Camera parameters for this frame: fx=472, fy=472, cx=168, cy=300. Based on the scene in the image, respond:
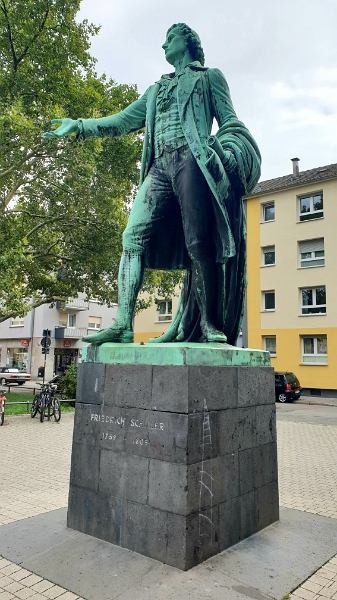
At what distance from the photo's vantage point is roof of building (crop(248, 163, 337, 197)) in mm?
28266

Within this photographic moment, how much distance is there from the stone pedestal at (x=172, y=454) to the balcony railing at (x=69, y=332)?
3822cm

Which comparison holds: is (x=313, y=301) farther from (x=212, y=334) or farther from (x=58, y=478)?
(x=212, y=334)

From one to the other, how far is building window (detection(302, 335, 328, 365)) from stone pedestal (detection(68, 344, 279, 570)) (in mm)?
24005

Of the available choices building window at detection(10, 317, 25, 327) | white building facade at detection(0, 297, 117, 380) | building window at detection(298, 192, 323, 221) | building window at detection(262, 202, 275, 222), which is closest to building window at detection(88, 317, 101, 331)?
white building facade at detection(0, 297, 117, 380)

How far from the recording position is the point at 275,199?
1176 inches

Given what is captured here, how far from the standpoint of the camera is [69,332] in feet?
139

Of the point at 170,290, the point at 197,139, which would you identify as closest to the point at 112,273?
the point at 170,290

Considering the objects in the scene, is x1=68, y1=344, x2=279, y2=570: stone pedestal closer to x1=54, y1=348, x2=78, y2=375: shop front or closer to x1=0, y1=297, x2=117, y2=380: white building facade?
x1=0, y1=297, x2=117, y2=380: white building facade

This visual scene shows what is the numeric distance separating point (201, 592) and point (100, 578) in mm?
666

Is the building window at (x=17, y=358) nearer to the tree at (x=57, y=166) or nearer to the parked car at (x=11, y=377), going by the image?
the parked car at (x=11, y=377)

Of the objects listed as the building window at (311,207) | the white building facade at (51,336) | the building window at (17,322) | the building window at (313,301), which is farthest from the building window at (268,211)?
the building window at (17,322)

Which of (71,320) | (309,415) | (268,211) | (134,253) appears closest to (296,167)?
(268,211)

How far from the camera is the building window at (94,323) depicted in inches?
1768

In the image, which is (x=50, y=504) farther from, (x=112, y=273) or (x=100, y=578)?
(x=112, y=273)
